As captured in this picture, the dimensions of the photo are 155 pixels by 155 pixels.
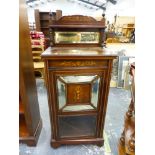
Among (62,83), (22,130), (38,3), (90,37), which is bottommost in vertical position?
(22,130)

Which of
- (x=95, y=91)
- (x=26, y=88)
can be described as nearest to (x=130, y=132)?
(x=95, y=91)

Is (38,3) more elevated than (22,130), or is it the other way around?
(38,3)

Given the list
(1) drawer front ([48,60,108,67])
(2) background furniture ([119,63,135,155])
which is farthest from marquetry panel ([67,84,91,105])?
(2) background furniture ([119,63,135,155])

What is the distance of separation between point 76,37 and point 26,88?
655mm

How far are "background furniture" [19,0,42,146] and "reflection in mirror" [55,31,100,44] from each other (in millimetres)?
290

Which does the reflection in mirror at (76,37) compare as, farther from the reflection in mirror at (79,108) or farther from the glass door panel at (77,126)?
the glass door panel at (77,126)

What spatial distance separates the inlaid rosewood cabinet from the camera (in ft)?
4.05

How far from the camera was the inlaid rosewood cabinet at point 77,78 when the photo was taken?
1.23m

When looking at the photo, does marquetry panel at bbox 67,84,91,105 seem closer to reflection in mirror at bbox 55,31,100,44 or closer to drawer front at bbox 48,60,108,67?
drawer front at bbox 48,60,108,67

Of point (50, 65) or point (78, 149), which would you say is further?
point (78, 149)
